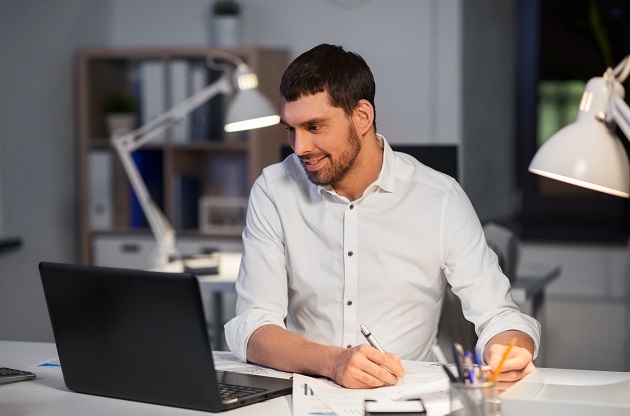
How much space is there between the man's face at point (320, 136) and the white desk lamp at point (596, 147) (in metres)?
0.45

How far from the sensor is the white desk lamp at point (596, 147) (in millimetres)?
1727

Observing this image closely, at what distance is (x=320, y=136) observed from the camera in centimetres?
205

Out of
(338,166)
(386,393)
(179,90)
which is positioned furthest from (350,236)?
(179,90)

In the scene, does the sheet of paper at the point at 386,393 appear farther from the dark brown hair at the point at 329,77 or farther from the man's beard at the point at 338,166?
the dark brown hair at the point at 329,77

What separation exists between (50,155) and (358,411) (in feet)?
11.3

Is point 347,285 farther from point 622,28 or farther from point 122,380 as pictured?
point 622,28

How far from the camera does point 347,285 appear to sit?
2135mm

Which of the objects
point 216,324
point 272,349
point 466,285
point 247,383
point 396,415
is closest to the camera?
point 396,415

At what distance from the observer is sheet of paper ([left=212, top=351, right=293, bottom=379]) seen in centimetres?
185

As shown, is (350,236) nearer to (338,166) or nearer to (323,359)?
(338,166)

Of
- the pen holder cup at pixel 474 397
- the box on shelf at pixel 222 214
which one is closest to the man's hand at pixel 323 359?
the pen holder cup at pixel 474 397

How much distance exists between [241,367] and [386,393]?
14.3 inches

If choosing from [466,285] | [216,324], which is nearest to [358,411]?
[466,285]

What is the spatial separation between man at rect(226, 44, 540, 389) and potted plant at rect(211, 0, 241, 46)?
252 cm
